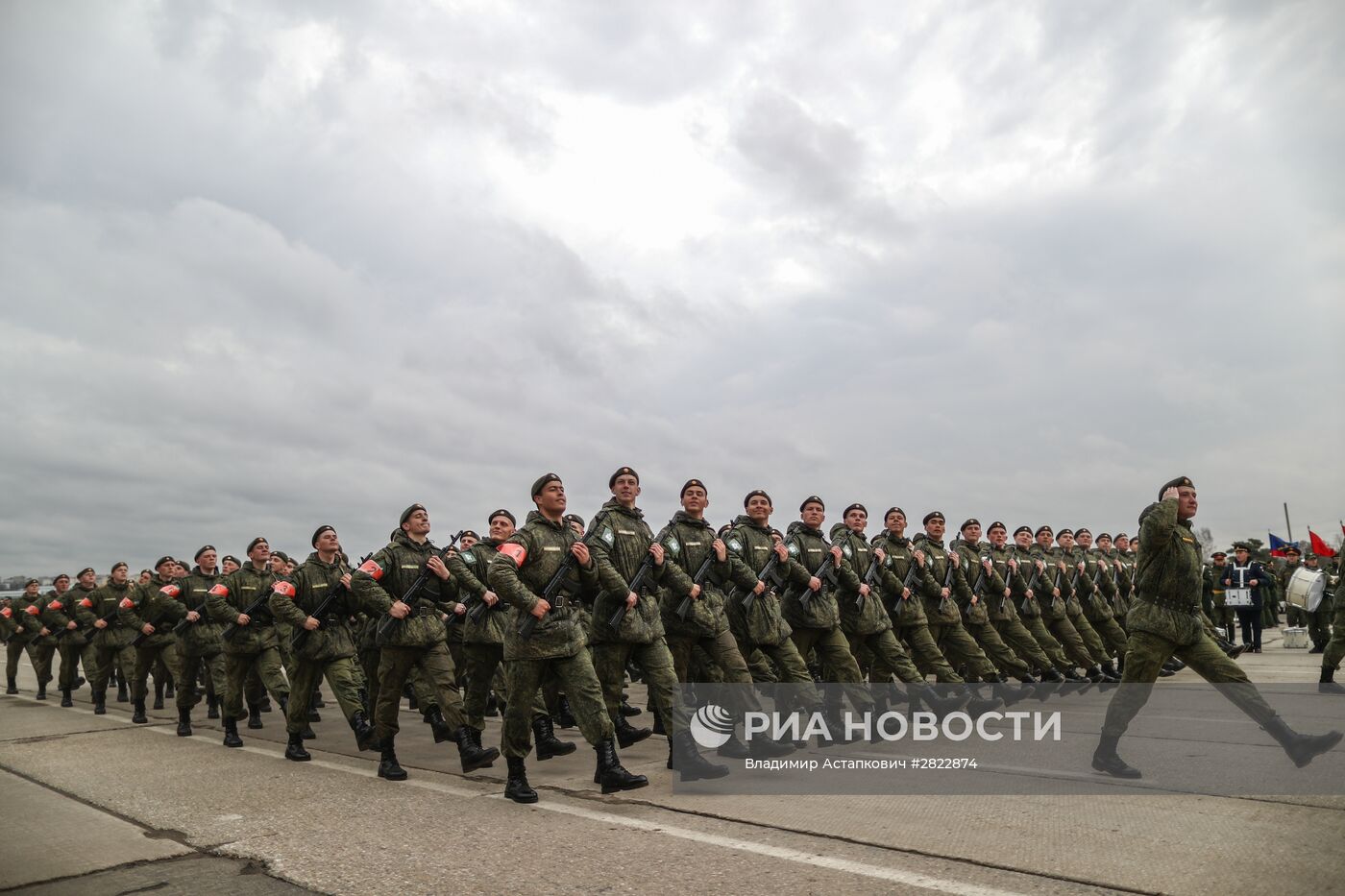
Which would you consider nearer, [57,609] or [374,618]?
[374,618]

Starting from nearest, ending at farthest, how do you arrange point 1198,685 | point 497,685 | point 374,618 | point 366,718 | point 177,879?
point 177,879
point 366,718
point 374,618
point 497,685
point 1198,685

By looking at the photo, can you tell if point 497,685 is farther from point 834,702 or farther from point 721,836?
point 721,836

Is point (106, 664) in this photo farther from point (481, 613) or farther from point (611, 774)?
point (611, 774)

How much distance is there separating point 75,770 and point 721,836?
20.4ft

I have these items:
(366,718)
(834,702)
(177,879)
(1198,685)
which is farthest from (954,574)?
(177,879)

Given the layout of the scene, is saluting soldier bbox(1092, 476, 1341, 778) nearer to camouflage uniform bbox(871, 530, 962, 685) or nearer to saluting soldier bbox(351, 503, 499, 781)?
camouflage uniform bbox(871, 530, 962, 685)

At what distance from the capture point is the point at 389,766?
7.03 metres

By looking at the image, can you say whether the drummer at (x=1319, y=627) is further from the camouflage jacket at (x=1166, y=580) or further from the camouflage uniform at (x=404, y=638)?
the camouflage uniform at (x=404, y=638)

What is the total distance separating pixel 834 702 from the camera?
25.2 ft

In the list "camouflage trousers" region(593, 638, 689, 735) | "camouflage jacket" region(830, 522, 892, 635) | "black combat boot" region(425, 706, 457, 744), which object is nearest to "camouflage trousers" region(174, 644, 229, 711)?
"black combat boot" region(425, 706, 457, 744)

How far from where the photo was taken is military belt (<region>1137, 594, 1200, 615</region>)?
6051 millimetres

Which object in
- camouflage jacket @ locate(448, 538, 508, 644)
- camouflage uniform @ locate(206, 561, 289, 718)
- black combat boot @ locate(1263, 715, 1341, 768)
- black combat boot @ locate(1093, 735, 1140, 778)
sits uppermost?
camouflage jacket @ locate(448, 538, 508, 644)

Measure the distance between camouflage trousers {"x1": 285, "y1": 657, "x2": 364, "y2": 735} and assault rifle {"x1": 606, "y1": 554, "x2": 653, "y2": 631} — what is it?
323cm

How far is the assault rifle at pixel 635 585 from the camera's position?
642 centimetres
